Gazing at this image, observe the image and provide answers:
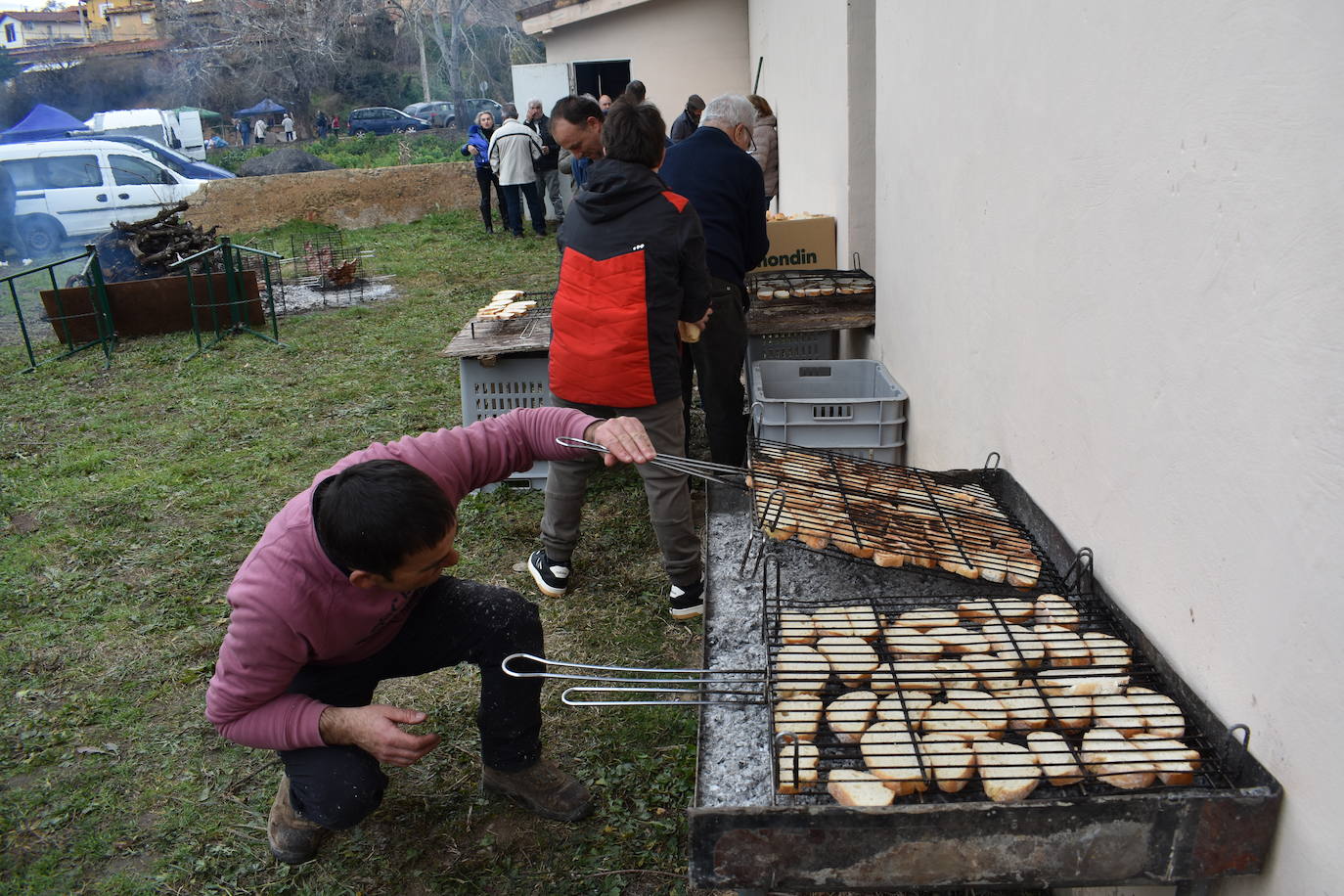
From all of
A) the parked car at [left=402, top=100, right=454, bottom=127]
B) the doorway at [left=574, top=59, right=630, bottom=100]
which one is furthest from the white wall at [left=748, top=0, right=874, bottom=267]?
the parked car at [left=402, top=100, right=454, bottom=127]

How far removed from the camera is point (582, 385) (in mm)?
3734

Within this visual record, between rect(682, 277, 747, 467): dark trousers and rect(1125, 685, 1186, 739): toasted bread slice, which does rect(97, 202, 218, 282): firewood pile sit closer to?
rect(682, 277, 747, 467): dark trousers

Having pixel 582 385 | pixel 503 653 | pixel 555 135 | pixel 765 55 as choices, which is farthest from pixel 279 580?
pixel 765 55

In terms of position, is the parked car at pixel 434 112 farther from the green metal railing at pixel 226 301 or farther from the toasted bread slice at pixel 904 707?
the toasted bread slice at pixel 904 707

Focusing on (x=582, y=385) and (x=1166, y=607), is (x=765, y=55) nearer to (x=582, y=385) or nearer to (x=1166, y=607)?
(x=582, y=385)

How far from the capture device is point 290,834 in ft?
8.87

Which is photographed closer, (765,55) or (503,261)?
(765,55)

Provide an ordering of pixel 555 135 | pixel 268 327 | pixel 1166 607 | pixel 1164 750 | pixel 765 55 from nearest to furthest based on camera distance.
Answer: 1. pixel 1164 750
2. pixel 1166 607
3. pixel 555 135
4. pixel 268 327
5. pixel 765 55

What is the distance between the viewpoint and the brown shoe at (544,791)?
2.85 meters

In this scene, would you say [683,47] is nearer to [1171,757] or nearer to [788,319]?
[788,319]

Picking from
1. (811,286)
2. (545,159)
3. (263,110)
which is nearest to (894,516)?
(811,286)

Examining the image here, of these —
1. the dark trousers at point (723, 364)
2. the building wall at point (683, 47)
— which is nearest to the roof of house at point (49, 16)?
the building wall at point (683, 47)

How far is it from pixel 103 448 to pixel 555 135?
13.0 ft

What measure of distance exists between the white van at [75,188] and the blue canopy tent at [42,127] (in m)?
6.85
